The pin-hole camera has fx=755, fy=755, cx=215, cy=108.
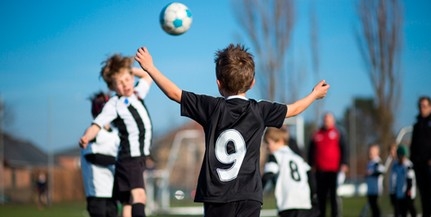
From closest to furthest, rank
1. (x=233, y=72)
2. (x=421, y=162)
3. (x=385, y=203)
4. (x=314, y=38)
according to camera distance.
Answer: (x=233, y=72) < (x=421, y=162) < (x=385, y=203) < (x=314, y=38)

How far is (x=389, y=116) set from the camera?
32719 millimetres

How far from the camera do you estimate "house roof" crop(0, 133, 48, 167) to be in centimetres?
3638

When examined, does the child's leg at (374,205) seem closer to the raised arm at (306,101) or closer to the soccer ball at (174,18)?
the soccer ball at (174,18)

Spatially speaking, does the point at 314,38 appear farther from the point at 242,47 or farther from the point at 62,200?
the point at 242,47

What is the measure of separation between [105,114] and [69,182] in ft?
103

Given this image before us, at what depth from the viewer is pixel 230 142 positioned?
521cm

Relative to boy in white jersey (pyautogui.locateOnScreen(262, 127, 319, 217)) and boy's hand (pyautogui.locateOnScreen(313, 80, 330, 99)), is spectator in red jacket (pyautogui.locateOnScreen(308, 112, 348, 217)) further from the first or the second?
boy's hand (pyautogui.locateOnScreen(313, 80, 330, 99))

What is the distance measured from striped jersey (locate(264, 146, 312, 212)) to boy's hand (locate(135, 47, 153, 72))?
3608mm

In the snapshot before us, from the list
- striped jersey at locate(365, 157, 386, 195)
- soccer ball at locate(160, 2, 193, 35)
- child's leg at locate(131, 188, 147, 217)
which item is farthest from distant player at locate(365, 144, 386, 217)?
soccer ball at locate(160, 2, 193, 35)

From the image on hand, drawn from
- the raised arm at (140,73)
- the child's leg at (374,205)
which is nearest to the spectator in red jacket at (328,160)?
the child's leg at (374,205)

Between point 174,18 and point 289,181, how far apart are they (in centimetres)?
259

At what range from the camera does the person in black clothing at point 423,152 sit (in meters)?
10.9

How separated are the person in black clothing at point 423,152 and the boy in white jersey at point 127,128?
16.0 feet

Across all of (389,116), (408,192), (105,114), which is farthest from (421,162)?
(389,116)
